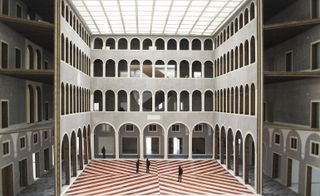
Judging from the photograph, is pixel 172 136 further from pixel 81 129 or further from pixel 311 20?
pixel 311 20

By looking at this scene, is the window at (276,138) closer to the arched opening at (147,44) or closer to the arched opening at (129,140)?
the arched opening at (129,140)

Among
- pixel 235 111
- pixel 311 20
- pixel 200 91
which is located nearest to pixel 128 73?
pixel 200 91

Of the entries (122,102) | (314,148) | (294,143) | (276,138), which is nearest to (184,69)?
(122,102)

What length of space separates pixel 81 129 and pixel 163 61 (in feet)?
36.6

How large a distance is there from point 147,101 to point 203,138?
23.7 feet

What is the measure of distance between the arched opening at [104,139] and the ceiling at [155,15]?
9.97 metres

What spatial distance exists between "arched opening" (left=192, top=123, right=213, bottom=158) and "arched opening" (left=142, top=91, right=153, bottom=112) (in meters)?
5.37

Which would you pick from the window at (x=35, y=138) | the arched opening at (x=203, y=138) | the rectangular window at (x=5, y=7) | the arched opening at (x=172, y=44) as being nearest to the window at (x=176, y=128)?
the arched opening at (x=203, y=138)

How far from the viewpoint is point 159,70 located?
3484cm

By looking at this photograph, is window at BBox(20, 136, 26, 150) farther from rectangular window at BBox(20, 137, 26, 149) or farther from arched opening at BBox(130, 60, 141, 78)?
arched opening at BBox(130, 60, 141, 78)

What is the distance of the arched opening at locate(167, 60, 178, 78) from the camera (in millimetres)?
34875

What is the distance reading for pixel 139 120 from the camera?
33.2m

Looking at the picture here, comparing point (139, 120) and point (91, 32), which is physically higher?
point (91, 32)

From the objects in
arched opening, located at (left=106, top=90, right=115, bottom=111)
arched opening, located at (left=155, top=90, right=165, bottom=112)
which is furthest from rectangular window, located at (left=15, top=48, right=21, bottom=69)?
arched opening, located at (left=155, top=90, right=165, bottom=112)
